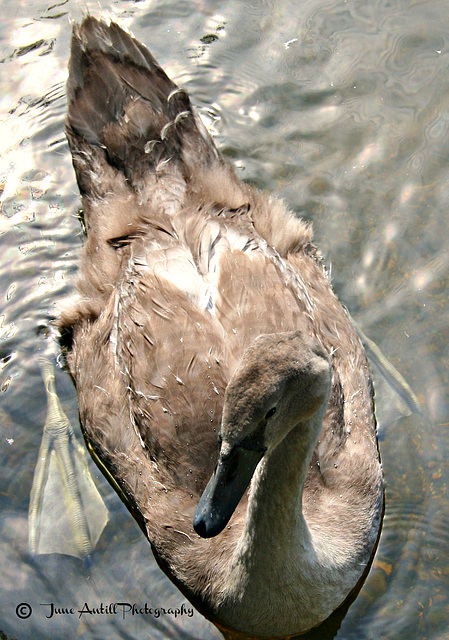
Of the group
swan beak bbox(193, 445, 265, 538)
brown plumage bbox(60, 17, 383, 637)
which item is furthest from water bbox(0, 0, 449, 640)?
swan beak bbox(193, 445, 265, 538)

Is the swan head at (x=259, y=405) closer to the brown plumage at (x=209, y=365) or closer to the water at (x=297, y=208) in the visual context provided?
the brown plumage at (x=209, y=365)

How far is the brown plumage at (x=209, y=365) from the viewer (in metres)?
3.97

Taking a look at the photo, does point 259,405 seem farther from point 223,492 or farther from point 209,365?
point 209,365

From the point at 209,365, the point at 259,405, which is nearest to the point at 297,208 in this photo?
the point at 209,365

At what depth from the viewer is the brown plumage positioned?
13.0ft

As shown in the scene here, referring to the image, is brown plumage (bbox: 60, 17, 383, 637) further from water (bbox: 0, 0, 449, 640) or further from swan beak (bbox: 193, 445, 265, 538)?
water (bbox: 0, 0, 449, 640)

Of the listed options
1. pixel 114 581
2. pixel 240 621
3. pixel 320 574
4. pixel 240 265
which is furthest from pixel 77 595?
pixel 240 265

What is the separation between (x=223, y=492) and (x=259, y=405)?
48 cm

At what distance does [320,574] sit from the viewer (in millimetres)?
4379

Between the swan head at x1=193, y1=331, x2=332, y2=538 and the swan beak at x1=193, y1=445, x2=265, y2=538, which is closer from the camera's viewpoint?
the swan head at x1=193, y1=331, x2=332, y2=538

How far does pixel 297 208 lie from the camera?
664cm

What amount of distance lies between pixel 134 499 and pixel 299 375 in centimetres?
180

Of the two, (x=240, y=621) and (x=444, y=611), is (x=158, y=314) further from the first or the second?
(x=444, y=611)

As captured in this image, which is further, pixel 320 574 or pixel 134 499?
pixel 134 499
